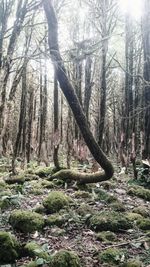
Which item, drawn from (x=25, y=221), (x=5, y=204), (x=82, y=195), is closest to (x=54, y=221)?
(x=25, y=221)

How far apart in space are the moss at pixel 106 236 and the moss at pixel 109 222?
0.77 feet

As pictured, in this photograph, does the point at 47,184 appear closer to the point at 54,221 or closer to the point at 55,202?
the point at 55,202

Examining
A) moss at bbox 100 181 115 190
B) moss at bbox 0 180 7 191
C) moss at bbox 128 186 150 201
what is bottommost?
moss at bbox 128 186 150 201

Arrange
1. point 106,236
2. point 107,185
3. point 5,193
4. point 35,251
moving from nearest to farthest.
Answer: point 35,251 → point 106,236 → point 5,193 → point 107,185

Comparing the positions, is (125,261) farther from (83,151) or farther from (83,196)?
(83,151)

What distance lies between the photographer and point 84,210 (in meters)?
6.84

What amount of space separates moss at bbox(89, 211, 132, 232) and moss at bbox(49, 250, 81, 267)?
1357 mm

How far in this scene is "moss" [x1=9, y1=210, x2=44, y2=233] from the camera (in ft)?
19.5

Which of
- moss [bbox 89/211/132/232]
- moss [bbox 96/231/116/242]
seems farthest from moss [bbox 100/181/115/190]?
moss [bbox 96/231/116/242]

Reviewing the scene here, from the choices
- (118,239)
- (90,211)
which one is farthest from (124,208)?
(118,239)

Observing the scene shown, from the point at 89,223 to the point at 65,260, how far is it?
5.40 feet

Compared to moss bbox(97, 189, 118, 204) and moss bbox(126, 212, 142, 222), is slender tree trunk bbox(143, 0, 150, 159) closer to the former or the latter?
moss bbox(97, 189, 118, 204)

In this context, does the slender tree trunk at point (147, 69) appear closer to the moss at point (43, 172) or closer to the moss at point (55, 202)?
the moss at point (43, 172)

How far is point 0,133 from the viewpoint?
32.7 feet
